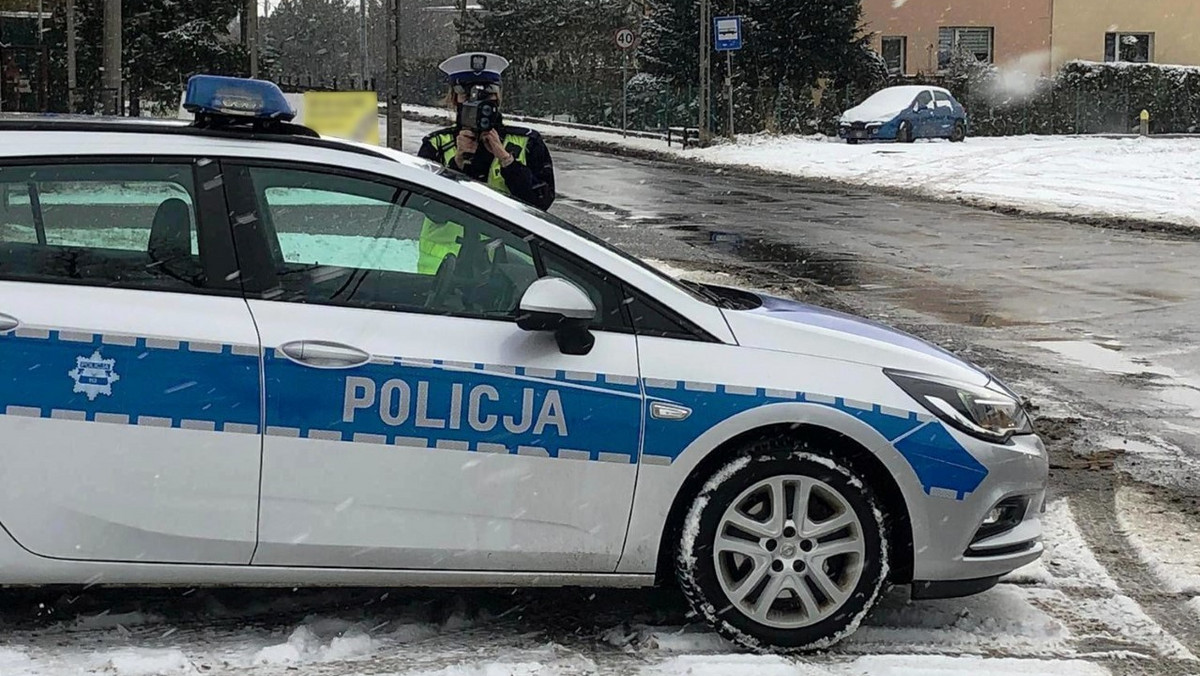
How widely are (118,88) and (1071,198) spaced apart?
1430cm

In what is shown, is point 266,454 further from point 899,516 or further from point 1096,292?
point 1096,292

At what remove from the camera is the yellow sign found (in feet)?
47.1

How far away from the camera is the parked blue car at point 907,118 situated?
3256cm

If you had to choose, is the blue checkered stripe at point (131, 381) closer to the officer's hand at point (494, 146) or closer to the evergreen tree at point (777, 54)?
the officer's hand at point (494, 146)

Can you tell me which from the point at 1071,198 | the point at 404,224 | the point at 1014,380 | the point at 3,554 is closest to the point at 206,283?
the point at 404,224

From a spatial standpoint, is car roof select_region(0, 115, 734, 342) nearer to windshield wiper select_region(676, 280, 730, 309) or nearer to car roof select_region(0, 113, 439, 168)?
car roof select_region(0, 113, 439, 168)

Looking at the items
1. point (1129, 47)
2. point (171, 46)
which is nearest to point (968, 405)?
point (171, 46)

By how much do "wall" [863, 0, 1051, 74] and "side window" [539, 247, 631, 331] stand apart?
4096 centimetres

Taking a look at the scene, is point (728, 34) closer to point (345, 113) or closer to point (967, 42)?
point (967, 42)

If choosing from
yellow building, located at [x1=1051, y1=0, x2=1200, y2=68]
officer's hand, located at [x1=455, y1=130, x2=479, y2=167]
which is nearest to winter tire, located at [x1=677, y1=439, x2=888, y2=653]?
officer's hand, located at [x1=455, y1=130, x2=479, y2=167]

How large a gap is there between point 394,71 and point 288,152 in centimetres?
1502

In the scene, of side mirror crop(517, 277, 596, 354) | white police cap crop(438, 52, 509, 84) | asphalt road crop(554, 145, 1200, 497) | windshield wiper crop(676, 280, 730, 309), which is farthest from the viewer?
asphalt road crop(554, 145, 1200, 497)

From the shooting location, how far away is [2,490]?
12.5ft

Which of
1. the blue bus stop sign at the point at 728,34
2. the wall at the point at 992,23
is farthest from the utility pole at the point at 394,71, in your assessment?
the wall at the point at 992,23
